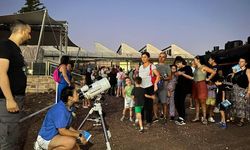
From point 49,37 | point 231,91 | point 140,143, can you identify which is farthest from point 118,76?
point 140,143

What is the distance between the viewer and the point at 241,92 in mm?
7156

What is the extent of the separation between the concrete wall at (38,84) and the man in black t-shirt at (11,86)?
11678mm

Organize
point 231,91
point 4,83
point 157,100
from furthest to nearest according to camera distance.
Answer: point 157,100 → point 231,91 → point 4,83

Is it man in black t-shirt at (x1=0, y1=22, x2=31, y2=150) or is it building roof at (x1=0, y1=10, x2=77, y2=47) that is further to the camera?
building roof at (x1=0, y1=10, x2=77, y2=47)

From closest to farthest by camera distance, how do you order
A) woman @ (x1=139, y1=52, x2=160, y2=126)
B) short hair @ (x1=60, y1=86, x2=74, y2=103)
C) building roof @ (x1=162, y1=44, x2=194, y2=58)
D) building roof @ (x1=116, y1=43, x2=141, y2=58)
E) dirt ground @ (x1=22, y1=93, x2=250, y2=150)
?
short hair @ (x1=60, y1=86, x2=74, y2=103)
dirt ground @ (x1=22, y1=93, x2=250, y2=150)
woman @ (x1=139, y1=52, x2=160, y2=126)
building roof @ (x1=162, y1=44, x2=194, y2=58)
building roof @ (x1=116, y1=43, x2=141, y2=58)

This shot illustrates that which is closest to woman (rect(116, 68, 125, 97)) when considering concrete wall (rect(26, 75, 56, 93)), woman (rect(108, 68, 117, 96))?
woman (rect(108, 68, 117, 96))

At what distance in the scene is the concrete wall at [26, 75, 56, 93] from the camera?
48.4 feet

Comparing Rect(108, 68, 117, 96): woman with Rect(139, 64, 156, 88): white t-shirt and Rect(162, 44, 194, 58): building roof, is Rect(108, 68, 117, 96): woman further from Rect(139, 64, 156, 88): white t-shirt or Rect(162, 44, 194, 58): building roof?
Rect(162, 44, 194, 58): building roof

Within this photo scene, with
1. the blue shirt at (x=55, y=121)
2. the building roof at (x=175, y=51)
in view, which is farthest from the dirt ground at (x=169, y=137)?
the building roof at (x=175, y=51)

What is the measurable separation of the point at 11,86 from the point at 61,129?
903mm

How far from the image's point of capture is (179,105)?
754cm

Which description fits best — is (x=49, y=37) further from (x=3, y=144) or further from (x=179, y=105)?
(x=3, y=144)

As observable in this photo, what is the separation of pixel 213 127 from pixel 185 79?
1399 mm

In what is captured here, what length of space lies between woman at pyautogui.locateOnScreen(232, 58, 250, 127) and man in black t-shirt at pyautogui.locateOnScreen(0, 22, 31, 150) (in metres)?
5.40
